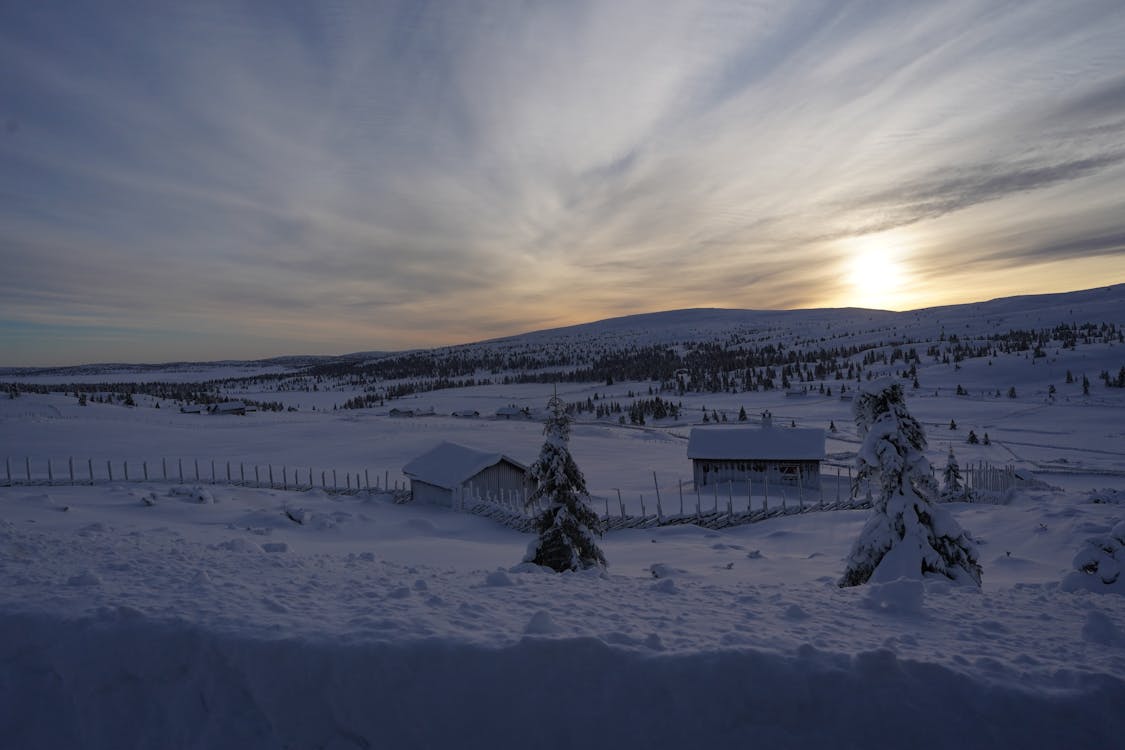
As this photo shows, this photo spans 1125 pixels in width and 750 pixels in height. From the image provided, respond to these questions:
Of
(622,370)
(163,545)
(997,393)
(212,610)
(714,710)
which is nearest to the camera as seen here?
(714,710)

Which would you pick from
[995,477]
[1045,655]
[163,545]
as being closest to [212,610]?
[163,545]

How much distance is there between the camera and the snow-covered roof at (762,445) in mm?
33156

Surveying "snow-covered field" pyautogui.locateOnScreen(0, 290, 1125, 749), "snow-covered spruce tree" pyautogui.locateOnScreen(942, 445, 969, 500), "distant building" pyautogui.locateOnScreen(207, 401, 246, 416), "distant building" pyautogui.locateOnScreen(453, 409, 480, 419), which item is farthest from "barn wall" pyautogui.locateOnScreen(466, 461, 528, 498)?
"distant building" pyautogui.locateOnScreen(207, 401, 246, 416)

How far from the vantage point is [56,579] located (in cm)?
747

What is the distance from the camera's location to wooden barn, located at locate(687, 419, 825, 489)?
33250mm

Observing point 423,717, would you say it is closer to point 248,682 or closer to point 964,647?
point 248,682

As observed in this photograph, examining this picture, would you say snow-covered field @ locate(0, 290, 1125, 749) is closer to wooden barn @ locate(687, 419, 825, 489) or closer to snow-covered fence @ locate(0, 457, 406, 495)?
snow-covered fence @ locate(0, 457, 406, 495)

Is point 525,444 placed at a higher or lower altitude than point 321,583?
lower

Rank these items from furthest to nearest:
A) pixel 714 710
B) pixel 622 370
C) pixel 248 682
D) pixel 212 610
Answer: pixel 622 370
pixel 212 610
pixel 248 682
pixel 714 710

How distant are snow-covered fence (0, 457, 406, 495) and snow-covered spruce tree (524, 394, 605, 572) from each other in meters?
18.4

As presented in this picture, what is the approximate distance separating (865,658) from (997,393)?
9497 cm

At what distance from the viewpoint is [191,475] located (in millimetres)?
35438

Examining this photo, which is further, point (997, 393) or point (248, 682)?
point (997, 393)

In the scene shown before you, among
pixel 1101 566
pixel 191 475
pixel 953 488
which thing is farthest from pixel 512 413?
pixel 1101 566
